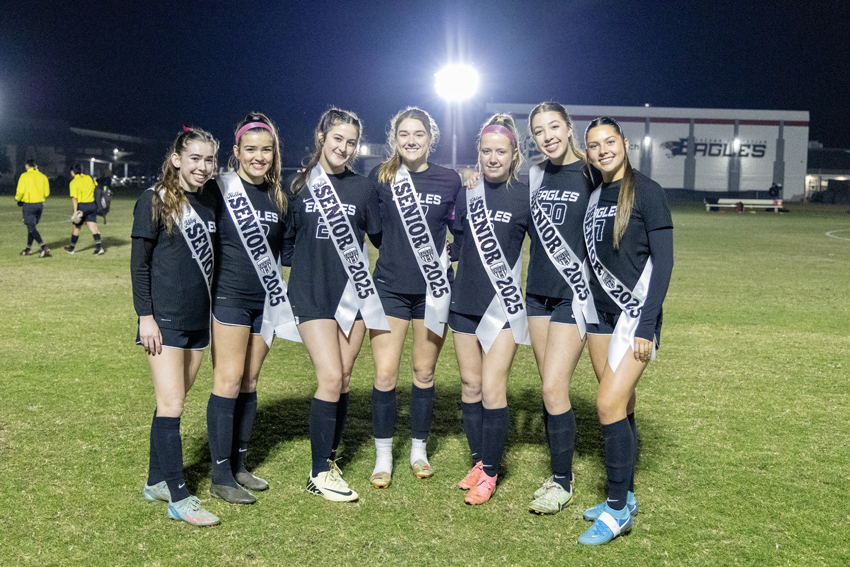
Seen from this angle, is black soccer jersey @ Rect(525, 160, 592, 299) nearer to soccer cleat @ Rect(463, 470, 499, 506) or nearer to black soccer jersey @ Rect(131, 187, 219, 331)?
soccer cleat @ Rect(463, 470, 499, 506)

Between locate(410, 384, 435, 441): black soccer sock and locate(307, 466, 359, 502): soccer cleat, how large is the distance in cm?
58

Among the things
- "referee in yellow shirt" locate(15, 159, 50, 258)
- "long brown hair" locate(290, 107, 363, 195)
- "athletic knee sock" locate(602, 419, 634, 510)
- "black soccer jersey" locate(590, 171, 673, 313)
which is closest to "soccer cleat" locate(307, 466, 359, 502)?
"athletic knee sock" locate(602, 419, 634, 510)

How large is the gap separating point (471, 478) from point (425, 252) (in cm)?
133

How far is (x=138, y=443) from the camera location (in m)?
4.66

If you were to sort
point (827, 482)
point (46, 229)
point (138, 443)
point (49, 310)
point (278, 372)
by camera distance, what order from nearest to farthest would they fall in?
point (827, 482) < point (138, 443) < point (278, 372) < point (49, 310) < point (46, 229)

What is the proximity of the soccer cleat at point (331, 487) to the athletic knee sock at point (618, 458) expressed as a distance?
53.6 inches

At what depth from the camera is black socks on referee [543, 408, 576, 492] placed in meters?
3.77

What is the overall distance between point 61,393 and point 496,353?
3.76 metres

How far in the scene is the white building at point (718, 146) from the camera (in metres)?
57.7

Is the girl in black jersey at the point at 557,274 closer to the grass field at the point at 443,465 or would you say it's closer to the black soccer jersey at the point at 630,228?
the black soccer jersey at the point at 630,228

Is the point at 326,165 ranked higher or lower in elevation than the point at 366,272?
higher

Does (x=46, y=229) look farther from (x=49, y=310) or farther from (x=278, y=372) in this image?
(x=278, y=372)

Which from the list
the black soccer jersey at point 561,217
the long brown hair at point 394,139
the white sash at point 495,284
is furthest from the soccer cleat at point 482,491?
the long brown hair at point 394,139

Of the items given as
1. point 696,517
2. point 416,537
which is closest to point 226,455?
point 416,537
